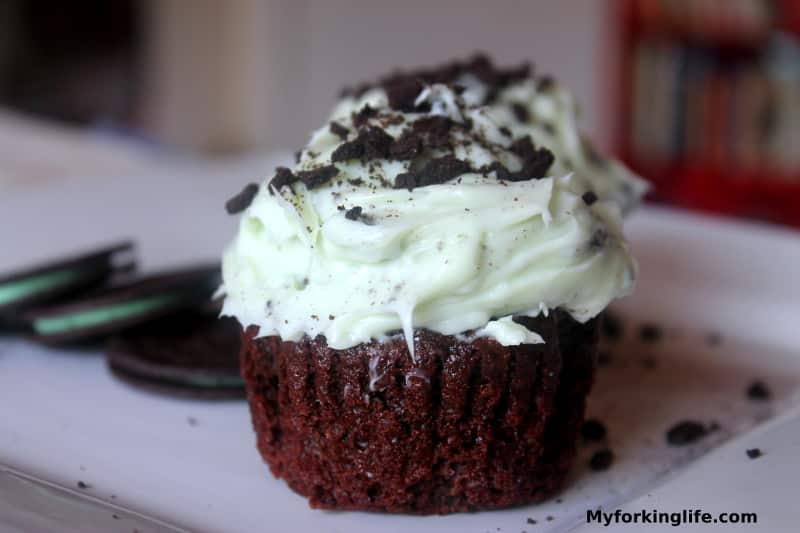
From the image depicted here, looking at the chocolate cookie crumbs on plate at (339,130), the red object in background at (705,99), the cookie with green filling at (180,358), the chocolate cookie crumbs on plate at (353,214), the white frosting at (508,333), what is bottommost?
the red object in background at (705,99)

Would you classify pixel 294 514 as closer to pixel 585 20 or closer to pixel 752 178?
pixel 752 178

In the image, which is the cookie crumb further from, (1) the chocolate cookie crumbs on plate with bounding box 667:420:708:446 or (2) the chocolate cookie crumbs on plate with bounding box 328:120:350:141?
(2) the chocolate cookie crumbs on plate with bounding box 328:120:350:141

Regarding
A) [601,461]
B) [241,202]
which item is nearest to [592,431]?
[601,461]

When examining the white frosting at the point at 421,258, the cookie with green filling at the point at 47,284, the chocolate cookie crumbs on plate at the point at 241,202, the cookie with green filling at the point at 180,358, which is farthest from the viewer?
the cookie with green filling at the point at 47,284

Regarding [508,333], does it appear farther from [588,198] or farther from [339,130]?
[339,130]

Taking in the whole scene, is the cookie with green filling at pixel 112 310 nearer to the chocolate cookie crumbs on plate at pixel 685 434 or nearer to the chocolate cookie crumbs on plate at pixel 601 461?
the chocolate cookie crumbs on plate at pixel 601 461

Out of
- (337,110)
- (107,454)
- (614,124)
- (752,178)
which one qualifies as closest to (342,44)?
(614,124)

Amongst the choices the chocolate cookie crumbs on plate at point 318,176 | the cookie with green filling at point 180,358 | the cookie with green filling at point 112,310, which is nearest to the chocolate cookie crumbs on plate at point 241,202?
the chocolate cookie crumbs on plate at point 318,176
